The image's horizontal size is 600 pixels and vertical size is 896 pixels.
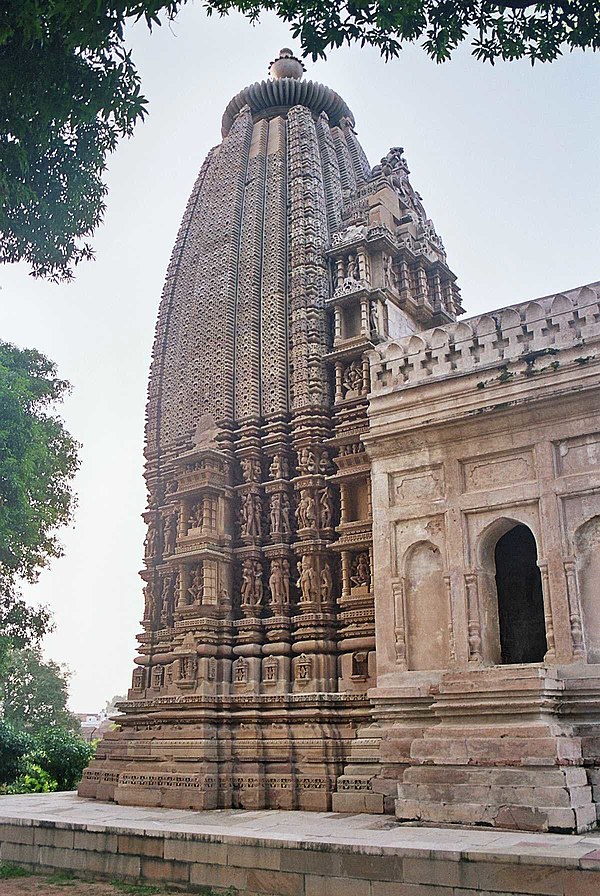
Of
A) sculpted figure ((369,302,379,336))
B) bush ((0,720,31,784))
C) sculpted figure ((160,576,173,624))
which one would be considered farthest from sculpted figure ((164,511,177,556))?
bush ((0,720,31,784))

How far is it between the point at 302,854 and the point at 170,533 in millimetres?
7873

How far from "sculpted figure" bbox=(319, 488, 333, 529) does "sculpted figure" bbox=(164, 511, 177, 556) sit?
282 centimetres

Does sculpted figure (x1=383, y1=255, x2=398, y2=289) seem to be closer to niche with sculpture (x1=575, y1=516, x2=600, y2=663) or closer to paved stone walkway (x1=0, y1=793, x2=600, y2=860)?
niche with sculpture (x1=575, y1=516, x2=600, y2=663)

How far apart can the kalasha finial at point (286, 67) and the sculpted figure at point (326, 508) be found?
11354 mm

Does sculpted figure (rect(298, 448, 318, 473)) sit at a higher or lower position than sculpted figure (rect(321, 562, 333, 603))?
higher

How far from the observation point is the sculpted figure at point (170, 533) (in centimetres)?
1485

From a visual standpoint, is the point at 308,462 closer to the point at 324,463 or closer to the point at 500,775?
the point at 324,463

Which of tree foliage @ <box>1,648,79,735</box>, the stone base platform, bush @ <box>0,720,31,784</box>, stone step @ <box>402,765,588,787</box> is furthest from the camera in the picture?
tree foliage @ <box>1,648,79,735</box>

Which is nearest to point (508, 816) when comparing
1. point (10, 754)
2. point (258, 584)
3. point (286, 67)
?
point (258, 584)

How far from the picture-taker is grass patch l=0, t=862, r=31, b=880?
9.86 meters

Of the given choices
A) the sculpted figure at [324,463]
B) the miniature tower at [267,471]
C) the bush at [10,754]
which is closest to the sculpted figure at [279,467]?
the miniature tower at [267,471]

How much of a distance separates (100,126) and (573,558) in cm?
716

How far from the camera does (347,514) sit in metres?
13.5

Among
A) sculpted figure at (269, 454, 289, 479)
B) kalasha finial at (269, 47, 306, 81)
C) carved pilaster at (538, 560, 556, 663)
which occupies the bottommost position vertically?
carved pilaster at (538, 560, 556, 663)
